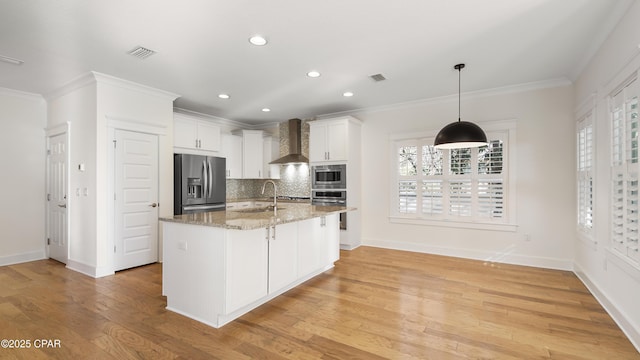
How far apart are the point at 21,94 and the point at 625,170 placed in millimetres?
7640

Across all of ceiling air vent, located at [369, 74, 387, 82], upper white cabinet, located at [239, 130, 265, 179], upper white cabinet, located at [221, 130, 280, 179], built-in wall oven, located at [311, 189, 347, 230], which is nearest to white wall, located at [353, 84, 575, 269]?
built-in wall oven, located at [311, 189, 347, 230]

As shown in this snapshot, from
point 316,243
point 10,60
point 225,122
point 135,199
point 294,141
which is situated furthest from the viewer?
point 225,122

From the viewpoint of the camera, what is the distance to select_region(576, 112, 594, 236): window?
3539 millimetres

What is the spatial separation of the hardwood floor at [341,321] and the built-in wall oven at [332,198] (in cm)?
164

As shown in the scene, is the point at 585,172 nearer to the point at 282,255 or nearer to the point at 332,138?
the point at 332,138

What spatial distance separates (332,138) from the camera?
567cm

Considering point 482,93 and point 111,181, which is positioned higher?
point 482,93

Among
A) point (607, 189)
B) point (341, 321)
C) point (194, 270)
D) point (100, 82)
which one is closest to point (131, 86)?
point (100, 82)

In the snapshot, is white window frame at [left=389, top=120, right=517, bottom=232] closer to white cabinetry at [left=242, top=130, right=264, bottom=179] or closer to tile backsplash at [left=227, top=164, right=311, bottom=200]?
tile backsplash at [left=227, top=164, right=311, bottom=200]

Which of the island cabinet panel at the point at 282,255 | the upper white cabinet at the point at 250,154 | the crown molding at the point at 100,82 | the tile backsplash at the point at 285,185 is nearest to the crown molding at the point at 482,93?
the tile backsplash at the point at 285,185

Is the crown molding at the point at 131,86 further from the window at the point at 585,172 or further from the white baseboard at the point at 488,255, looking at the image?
the window at the point at 585,172

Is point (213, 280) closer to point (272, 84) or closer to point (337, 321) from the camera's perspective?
point (337, 321)

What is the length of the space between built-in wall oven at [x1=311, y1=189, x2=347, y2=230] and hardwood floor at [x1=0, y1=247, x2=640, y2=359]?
5.37ft

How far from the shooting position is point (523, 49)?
10.8 ft
